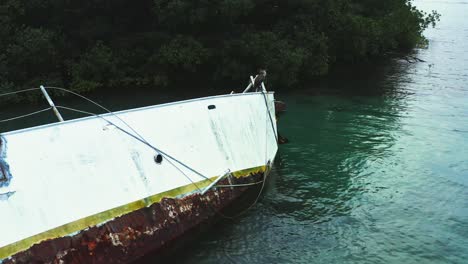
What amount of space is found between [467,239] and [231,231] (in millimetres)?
5715

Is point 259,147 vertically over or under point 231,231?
over

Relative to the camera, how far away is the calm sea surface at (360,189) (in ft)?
32.4

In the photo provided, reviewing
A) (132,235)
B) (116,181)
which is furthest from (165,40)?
(132,235)

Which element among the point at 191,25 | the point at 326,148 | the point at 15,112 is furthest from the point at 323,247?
the point at 191,25

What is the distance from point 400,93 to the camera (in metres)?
25.9

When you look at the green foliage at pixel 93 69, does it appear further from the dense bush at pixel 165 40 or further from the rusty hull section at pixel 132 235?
the rusty hull section at pixel 132 235

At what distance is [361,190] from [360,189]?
8cm

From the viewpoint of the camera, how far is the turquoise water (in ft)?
32.4

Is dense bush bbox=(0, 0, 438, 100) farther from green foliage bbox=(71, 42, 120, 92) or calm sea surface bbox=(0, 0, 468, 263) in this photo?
calm sea surface bbox=(0, 0, 468, 263)

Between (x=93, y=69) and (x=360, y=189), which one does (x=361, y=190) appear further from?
(x=93, y=69)

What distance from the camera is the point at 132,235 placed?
331 inches

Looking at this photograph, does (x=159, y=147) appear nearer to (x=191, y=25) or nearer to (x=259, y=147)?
(x=259, y=147)

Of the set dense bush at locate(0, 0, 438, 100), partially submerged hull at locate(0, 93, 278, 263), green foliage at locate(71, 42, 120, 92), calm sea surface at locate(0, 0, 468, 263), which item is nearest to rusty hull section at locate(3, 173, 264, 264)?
partially submerged hull at locate(0, 93, 278, 263)

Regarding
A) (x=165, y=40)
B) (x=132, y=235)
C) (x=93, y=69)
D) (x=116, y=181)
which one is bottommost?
(x=132, y=235)
